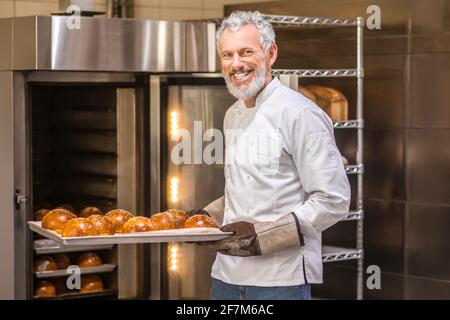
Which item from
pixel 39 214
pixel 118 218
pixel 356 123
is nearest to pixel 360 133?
pixel 356 123

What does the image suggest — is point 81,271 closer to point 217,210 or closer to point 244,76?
point 217,210

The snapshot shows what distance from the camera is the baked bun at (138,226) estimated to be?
2258mm

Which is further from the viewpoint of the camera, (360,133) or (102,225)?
(360,133)

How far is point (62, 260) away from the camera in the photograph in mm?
Result: 3650

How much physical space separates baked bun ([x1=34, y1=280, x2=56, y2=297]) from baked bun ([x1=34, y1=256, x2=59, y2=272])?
2.4 inches

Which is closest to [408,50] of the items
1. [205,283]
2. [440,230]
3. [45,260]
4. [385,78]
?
[385,78]

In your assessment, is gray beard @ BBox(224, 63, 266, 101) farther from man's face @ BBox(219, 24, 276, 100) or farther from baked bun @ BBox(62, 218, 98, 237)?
baked bun @ BBox(62, 218, 98, 237)

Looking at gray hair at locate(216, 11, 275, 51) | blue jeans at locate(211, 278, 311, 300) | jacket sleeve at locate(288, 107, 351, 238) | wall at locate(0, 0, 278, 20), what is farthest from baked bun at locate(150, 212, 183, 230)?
wall at locate(0, 0, 278, 20)

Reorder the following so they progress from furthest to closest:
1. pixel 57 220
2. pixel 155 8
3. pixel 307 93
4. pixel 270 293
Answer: pixel 155 8, pixel 307 93, pixel 57 220, pixel 270 293

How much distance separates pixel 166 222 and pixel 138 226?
3.2 inches

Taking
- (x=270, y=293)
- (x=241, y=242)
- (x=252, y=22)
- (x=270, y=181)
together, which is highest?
(x=252, y=22)

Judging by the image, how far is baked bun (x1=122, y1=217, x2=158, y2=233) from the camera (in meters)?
2.26

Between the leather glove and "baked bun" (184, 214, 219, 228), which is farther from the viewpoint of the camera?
"baked bun" (184, 214, 219, 228)

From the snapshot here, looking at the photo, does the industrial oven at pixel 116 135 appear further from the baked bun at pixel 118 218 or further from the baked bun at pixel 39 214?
the baked bun at pixel 118 218
